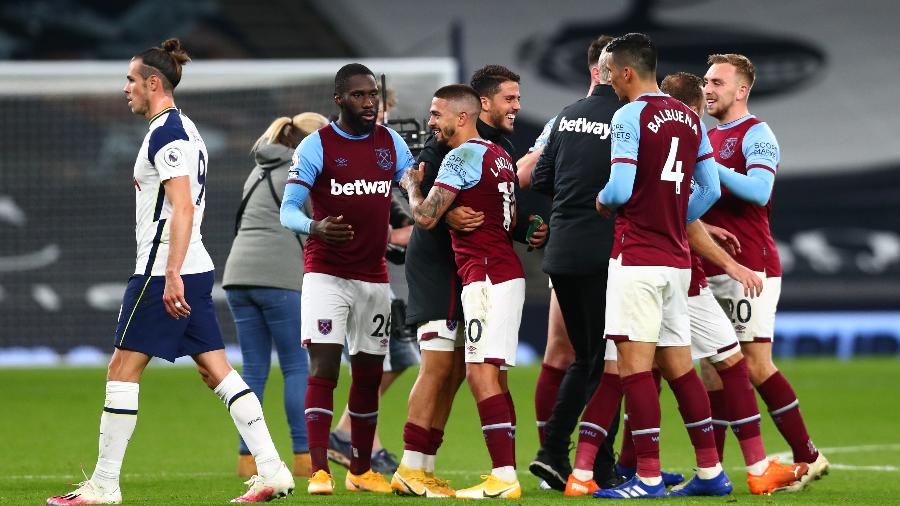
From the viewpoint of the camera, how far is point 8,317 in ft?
59.1

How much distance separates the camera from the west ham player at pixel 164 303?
19.7ft

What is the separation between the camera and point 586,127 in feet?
21.9

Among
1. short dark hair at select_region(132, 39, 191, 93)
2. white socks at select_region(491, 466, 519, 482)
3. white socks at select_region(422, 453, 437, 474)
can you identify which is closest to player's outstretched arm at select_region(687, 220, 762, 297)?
white socks at select_region(491, 466, 519, 482)

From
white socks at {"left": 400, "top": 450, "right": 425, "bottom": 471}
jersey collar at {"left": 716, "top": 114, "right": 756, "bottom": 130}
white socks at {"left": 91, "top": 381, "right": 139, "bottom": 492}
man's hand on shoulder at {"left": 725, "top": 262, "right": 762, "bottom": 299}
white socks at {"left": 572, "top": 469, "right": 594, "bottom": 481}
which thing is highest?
jersey collar at {"left": 716, "top": 114, "right": 756, "bottom": 130}

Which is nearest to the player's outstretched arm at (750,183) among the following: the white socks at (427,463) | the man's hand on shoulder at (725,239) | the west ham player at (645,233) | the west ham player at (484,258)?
the man's hand on shoulder at (725,239)

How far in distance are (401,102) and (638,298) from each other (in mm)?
7991

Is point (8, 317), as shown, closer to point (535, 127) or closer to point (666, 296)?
point (535, 127)

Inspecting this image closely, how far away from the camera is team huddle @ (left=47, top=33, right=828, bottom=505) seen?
610cm

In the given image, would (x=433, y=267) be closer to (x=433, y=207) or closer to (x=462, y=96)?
(x=433, y=207)

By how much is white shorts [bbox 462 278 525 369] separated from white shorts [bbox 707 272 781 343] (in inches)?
55.7

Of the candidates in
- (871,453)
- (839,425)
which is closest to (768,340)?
(871,453)

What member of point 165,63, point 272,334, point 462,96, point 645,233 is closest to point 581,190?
point 645,233

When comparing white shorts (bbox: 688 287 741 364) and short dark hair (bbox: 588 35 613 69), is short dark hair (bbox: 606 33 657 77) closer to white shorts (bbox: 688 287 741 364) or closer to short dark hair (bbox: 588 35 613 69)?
short dark hair (bbox: 588 35 613 69)

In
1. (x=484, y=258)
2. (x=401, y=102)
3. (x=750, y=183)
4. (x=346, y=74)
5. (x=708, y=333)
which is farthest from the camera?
(x=401, y=102)
